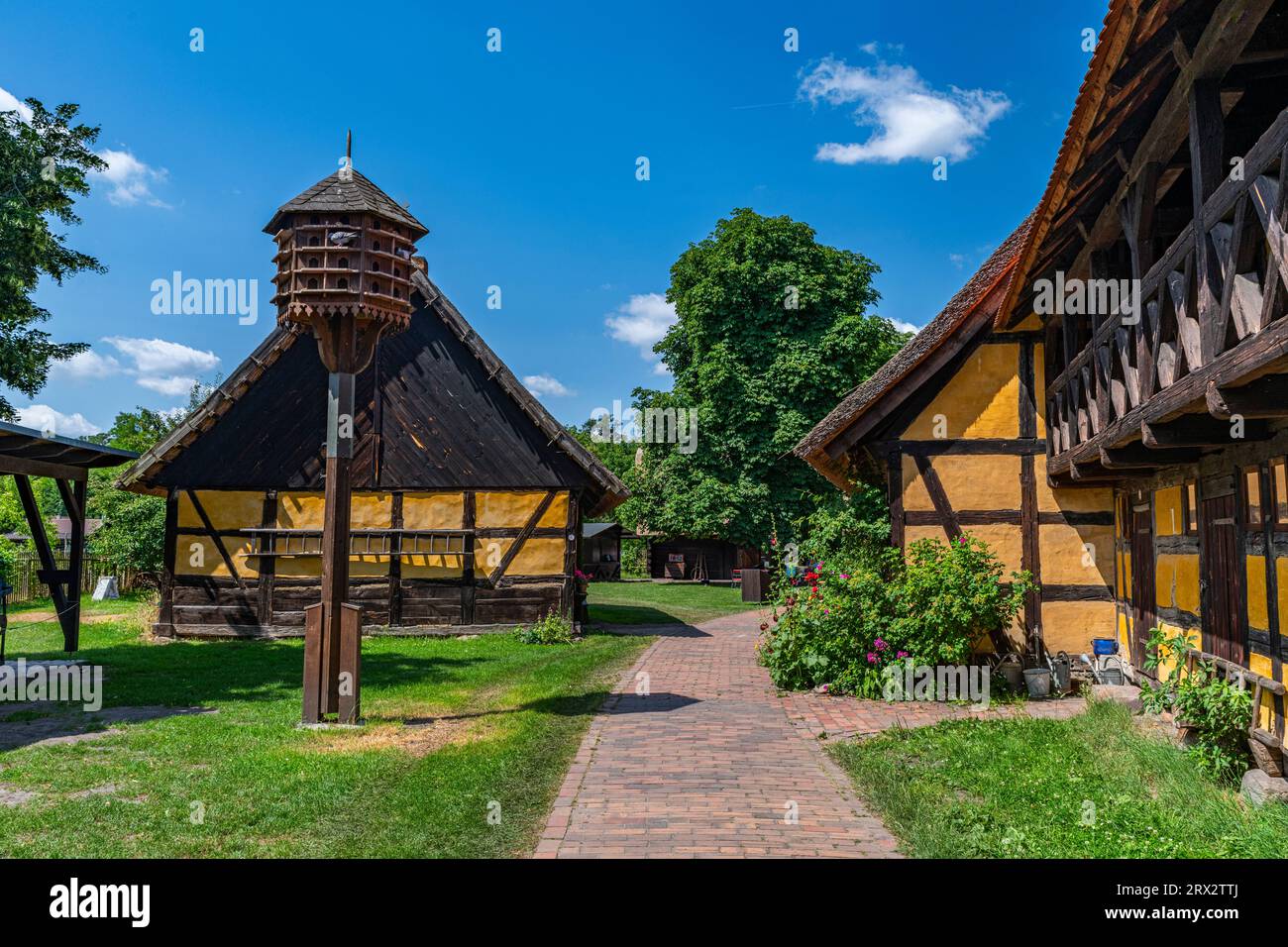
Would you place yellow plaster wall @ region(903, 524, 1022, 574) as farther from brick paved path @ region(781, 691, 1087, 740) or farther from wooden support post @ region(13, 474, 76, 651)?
wooden support post @ region(13, 474, 76, 651)

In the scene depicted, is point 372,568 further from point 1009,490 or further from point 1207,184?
point 1207,184

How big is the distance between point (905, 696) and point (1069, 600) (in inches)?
107

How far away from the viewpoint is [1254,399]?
213 inches

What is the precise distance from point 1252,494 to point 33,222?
86.5ft

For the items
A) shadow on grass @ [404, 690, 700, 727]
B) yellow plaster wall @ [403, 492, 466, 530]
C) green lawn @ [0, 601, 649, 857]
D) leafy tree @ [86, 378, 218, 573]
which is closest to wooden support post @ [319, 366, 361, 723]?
green lawn @ [0, 601, 649, 857]

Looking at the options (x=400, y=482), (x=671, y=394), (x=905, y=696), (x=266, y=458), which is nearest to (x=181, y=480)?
(x=266, y=458)

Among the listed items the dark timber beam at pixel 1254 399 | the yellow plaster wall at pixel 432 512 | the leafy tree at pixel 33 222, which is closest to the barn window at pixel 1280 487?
the dark timber beam at pixel 1254 399

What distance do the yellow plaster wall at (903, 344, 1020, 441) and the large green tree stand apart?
15923 millimetres

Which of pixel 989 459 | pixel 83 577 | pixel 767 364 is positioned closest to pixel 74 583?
pixel 989 459

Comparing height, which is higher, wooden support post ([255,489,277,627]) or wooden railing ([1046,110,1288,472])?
wooden railing ([1046,110,1288,472])

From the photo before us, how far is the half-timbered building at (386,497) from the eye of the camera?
16.8m

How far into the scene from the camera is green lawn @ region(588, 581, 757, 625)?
896 inches

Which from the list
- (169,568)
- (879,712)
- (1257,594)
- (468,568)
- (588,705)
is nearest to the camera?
(1257,594)

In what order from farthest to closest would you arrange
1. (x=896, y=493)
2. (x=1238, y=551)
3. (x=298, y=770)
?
(x=896, y=493)
(x=1238, y=551)
(x=298, y=770)
